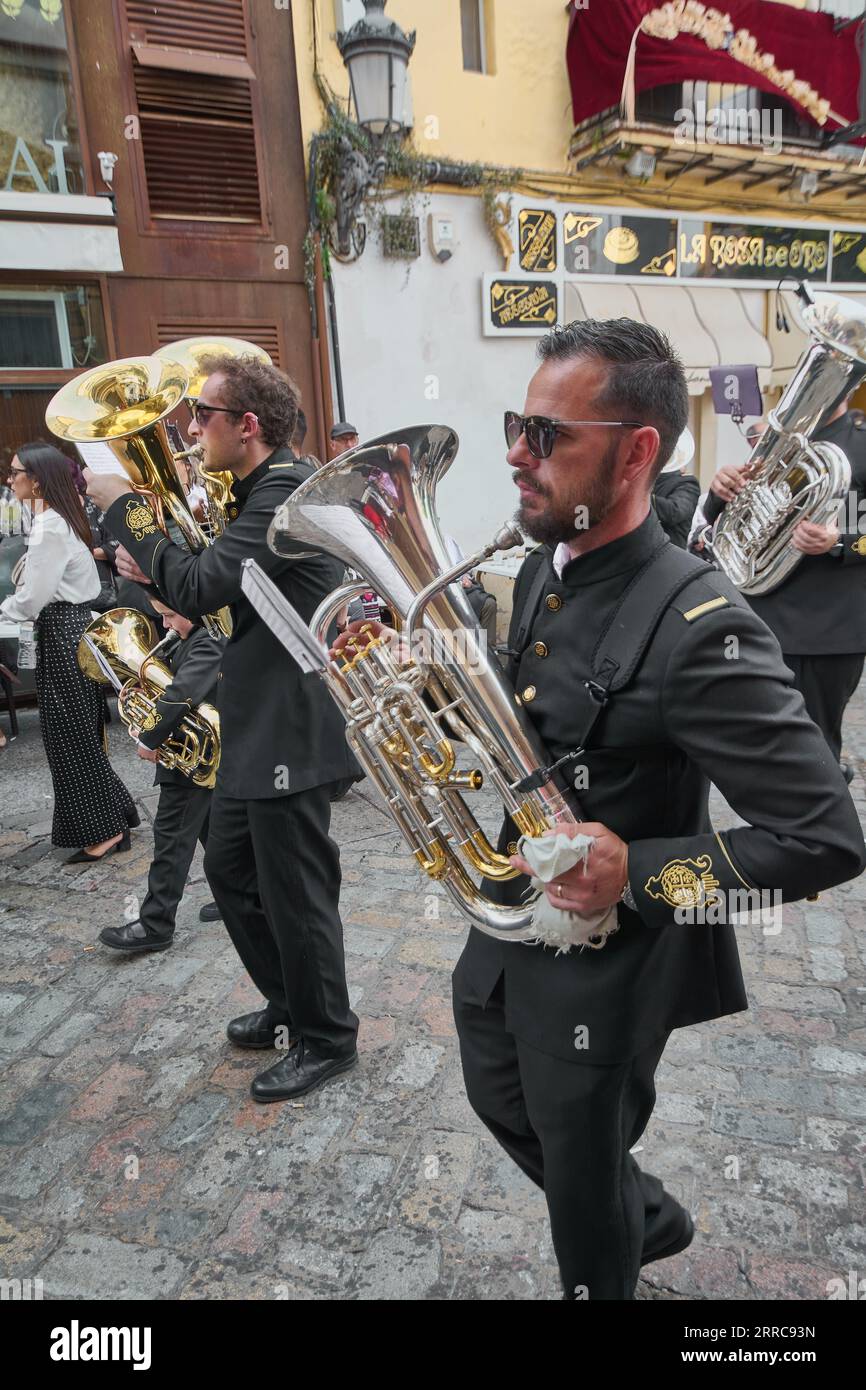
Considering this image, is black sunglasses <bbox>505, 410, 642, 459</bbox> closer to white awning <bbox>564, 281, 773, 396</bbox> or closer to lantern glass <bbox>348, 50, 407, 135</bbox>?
lantern glass <bbox>348, 50, 407, 135</bbox>

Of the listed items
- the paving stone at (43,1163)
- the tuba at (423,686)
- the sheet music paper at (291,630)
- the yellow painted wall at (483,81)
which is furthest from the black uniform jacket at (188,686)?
the yellow painted wall at (483,81)

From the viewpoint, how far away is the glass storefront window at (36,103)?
7.04m

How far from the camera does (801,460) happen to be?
12.7ft

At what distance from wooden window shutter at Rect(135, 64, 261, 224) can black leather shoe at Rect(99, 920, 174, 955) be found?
259 inches

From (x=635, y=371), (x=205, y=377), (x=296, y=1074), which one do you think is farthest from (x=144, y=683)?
(x=635, y=371)

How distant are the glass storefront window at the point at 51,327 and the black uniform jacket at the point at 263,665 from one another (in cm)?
575

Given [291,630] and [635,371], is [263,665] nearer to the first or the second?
[291,630]

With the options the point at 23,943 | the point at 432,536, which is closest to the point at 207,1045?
the point at 23,943

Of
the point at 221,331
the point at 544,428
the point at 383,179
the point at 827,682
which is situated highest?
the point at 383,179

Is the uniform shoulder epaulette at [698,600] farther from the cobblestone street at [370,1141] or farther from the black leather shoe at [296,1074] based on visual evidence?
the black leather shoe at [296,1074]

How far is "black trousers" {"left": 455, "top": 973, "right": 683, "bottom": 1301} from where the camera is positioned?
5.38 feet

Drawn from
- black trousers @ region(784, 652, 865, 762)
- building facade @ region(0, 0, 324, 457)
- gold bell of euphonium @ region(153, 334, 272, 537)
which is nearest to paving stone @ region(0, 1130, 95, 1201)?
gold bell of euphonium @ region(153, 334, 272, 537)

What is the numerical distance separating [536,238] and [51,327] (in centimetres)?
514

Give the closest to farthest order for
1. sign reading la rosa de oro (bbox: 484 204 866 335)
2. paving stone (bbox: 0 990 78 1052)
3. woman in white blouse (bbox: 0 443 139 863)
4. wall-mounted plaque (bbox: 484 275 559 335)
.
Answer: paving stone (bbox: 0 990 78 1052), woman in white blouse (bbox: 0 443 139 863), wall-mounted plaque (bbox: 484 275 559 335), sign reading la rosa de oro (bbox: 484 204 866 335)
